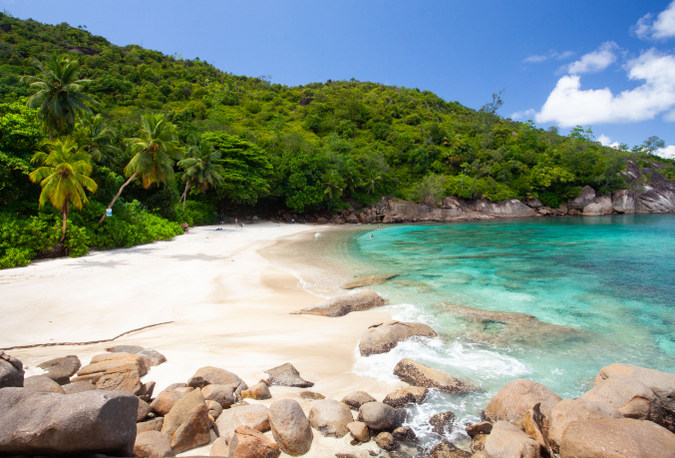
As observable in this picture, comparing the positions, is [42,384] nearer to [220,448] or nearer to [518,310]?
[220,448]

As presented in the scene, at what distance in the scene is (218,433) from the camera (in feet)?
15.6

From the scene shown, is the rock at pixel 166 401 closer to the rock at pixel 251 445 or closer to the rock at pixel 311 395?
the rock at pixel 251 445

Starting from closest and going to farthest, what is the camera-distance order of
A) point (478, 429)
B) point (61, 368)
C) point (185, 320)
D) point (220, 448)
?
point (220, 448) → point (478, 429) → point (61, 368) → point (185, 320)

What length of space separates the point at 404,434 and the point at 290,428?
186 cm

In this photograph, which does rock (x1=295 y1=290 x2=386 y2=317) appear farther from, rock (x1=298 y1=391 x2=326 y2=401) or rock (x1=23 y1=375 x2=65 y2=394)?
rock (x1=23 y1=375 x2=65 y2=394)

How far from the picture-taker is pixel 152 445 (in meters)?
4.13

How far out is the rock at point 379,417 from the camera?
5.18 metres

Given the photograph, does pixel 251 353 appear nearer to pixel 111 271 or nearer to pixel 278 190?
pixel 111 271

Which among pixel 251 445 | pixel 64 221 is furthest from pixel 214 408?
pixel 64 221

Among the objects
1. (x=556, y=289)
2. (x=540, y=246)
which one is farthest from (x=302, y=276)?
(x=540, y=246)

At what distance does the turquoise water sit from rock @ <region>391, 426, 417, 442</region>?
0.27m

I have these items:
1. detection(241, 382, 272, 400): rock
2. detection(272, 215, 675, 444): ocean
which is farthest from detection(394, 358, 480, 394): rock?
detection(241, 382, 272, 400): rock

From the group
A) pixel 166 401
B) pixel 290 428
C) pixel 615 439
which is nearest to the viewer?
pixel 615 439

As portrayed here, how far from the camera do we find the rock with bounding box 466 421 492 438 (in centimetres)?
531
